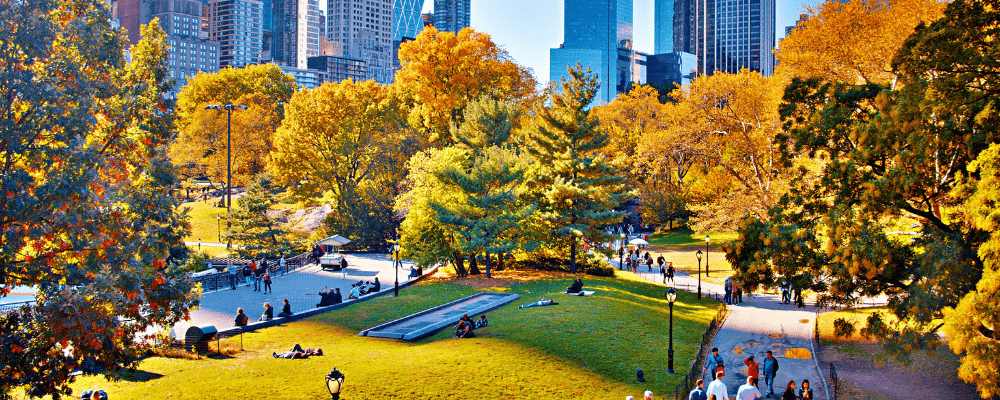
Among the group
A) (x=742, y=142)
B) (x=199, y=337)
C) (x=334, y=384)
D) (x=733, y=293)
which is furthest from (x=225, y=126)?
(x=334, y=384)

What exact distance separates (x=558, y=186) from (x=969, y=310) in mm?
25761

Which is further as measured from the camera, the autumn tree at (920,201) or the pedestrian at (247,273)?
the pedestrian at (247,273)

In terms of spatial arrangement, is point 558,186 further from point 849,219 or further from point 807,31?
point 849,219

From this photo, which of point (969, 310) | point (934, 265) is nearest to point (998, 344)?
point (969, 310)

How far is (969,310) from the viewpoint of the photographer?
1189cm

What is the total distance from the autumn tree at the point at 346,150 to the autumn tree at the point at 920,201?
35617mm

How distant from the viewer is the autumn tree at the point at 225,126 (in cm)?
6475

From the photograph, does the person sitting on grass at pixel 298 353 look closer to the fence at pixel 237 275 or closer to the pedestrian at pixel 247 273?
the fence at pixel 237 275

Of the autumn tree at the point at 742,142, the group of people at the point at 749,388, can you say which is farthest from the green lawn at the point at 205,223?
the group of people at the point at 749,388

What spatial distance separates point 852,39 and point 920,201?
57.0 feet

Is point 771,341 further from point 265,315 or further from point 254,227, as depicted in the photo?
point 254,227

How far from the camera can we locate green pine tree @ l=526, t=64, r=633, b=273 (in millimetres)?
37531

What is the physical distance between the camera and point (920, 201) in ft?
52.3

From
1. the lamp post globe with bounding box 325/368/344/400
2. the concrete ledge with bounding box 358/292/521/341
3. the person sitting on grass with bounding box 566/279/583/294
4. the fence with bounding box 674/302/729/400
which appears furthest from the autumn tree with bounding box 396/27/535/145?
the lamp post globe with bounding box 325/368/344/400
